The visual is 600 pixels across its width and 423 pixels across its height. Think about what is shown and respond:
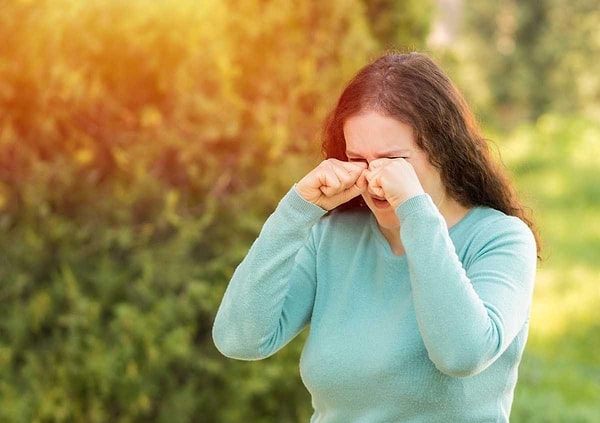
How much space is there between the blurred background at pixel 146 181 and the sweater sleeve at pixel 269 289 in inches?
61.1

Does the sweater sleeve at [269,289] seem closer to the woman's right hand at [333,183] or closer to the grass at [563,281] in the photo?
the woman's right hand at [333,183]

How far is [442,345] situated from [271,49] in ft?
8.10

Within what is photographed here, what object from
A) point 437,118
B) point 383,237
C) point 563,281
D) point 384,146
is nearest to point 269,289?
point 383,237

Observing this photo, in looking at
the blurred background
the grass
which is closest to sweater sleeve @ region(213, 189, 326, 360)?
the grass

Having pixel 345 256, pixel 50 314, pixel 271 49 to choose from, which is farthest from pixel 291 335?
pixel 271 49

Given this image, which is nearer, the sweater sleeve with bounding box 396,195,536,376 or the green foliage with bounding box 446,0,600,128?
the sweater sleeve with bounding box 396,195,536,376

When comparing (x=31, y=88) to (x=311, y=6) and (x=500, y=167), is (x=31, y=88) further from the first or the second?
(x=500, y=167)

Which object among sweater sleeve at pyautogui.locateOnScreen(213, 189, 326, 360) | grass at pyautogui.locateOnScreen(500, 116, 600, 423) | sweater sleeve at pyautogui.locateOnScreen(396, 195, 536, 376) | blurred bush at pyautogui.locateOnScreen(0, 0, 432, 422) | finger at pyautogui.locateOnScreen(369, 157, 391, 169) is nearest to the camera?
sweater sleeve at pyautogui.locateOnScreen(396, 195, 536, 376)

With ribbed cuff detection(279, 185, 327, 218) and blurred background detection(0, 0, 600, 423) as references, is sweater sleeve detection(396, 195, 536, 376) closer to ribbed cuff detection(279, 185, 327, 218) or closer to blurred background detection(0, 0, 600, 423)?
ribbed cuff detection(279, 185, 327, 218)

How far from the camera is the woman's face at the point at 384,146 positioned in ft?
7.55

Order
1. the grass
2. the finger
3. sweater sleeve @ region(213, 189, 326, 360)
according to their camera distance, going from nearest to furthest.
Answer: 1. the finger
2. sweater sleeve @ region(213, 189, 326, 360)
3. the grass

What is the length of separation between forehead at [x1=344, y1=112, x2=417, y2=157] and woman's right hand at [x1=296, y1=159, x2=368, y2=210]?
0.04m

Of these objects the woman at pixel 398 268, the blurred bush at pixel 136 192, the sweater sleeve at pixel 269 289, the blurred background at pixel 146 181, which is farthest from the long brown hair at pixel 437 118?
the blurred bush at pixel 136 192

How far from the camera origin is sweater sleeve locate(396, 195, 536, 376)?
2.08 meters
